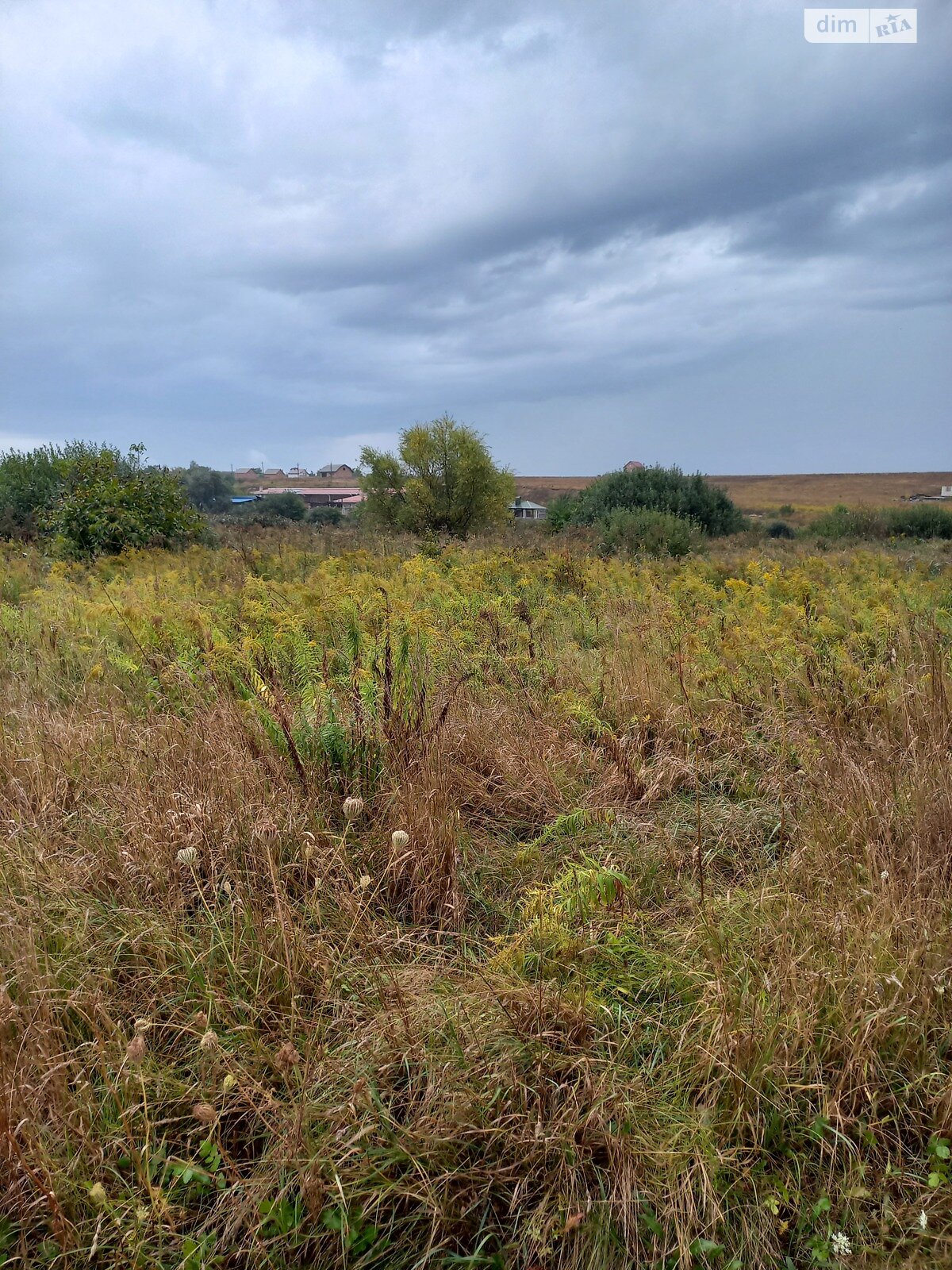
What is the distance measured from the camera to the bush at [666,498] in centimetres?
2222

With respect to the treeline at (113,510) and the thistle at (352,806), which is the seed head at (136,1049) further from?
the treeline at (113,510)

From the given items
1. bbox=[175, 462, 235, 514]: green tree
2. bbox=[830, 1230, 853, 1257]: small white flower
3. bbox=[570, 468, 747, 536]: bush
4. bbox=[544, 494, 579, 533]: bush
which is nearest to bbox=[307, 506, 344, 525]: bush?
bbox=[175, 462, 235, 514]: green tree

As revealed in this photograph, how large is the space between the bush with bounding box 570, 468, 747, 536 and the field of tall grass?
18.5 metres

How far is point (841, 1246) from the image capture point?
161cm

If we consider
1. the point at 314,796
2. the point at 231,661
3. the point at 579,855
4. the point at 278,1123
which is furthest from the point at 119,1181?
the point at 231,661

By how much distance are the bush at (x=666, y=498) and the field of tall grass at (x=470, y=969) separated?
1851 centimetres

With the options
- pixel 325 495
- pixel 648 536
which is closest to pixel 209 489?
pixel 325 495

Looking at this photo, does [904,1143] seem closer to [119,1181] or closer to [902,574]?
[119,1181]

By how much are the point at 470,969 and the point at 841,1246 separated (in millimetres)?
1084

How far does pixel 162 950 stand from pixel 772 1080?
166 centimetres

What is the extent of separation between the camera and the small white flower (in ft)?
5.24

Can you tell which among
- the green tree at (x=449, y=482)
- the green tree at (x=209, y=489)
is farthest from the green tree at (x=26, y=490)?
the green tree at (x=209, y=489)

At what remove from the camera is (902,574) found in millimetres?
8766

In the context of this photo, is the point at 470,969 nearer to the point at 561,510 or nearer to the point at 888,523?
the point at 888,523
